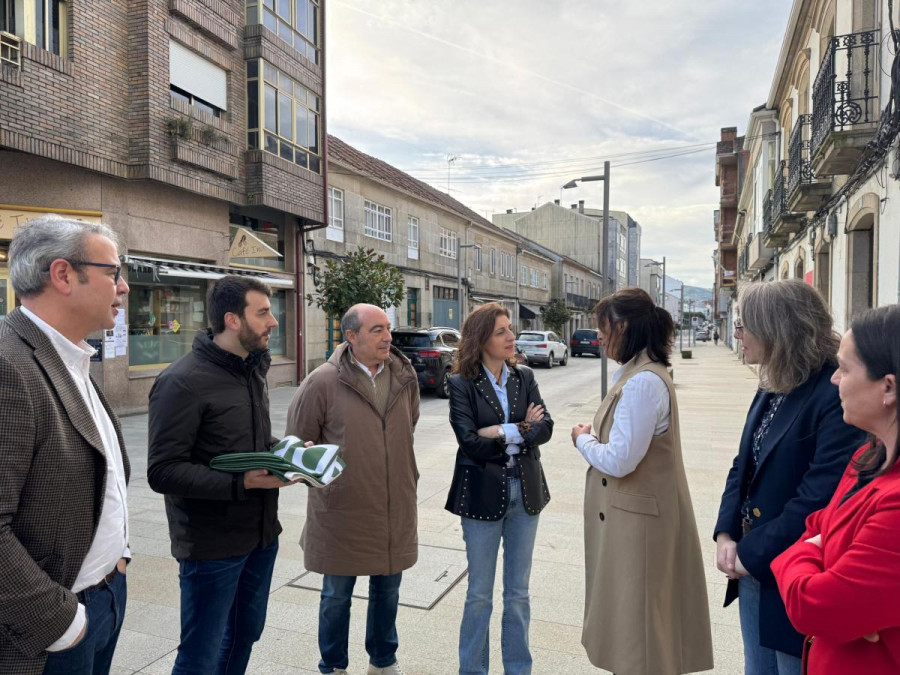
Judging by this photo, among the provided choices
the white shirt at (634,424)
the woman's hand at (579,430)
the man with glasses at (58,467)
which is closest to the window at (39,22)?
the man with glasses at (58,467)

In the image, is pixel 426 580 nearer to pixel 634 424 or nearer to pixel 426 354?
pixel 634 424

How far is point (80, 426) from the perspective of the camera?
173 centimetres

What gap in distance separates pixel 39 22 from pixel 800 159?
1377 centimetres

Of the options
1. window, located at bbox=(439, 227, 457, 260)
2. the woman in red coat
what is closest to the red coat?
the woman in red coat

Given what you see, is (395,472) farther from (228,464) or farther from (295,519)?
(295,519)

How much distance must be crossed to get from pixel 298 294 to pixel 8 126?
903cm

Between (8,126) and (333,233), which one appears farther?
(333,233)

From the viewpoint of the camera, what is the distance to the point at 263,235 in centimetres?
1689

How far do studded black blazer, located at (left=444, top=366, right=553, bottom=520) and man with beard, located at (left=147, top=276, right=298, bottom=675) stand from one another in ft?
3.00

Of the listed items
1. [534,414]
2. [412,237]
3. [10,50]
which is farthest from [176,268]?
[412,237]

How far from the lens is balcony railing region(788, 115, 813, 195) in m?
11.1

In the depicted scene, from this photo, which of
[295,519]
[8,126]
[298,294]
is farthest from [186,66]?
[295,519]

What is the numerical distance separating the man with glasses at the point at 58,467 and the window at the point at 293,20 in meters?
16.1

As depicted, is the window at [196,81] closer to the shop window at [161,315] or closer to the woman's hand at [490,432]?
the shop window at [161,315]
